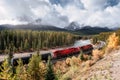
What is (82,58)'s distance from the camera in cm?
9781

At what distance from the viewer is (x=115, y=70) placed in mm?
35375

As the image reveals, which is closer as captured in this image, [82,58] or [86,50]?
[82,58]

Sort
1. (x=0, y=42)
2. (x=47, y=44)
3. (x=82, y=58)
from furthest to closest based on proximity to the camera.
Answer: (x=47, y=44) → (x=0, y=42) → (x=82, y=58)

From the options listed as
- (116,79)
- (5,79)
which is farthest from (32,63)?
(116,79)

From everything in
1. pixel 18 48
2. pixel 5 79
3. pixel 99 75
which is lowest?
pixel 18 48

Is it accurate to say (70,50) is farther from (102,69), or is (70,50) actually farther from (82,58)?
(102,69)

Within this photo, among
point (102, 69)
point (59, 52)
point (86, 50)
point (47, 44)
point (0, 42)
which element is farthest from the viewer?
point (47, 44)

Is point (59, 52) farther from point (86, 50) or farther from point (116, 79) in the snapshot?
point (116, 79)

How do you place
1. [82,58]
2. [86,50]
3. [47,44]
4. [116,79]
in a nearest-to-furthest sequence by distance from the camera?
[116,79] < [82,58] < [86,50] < [47,44]

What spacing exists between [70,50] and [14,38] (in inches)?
2837

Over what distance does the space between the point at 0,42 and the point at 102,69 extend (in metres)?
135

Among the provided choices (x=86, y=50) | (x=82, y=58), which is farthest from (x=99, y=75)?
(x=86, y=50)

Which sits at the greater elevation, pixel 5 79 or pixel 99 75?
pixel 99 75

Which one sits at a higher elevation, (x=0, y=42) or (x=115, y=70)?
(x=115, y=70)
